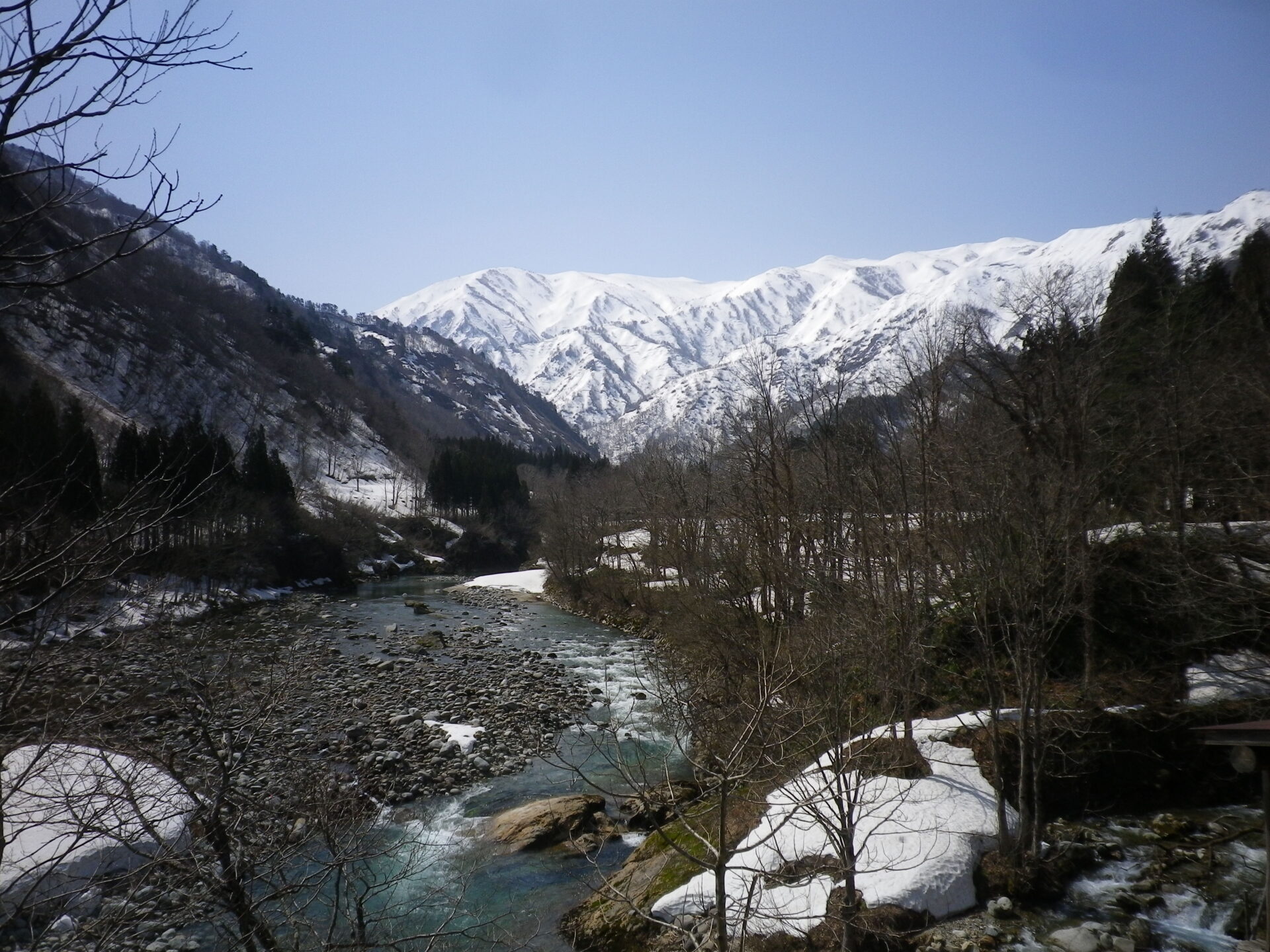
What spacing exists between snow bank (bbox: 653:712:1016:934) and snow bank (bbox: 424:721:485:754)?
8677 millimetres

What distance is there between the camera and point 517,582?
54531mm

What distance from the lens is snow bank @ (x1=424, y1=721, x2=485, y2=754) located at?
18188mm

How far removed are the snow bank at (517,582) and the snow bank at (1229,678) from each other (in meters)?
39.1

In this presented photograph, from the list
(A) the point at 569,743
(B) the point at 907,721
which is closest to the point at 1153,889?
(B) the point at 907,721

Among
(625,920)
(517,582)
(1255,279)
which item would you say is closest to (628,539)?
(517,582)

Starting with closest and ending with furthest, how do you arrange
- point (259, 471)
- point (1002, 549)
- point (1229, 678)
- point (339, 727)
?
point (1002, 549) < point (1229, 678) < point (339, 727) < point (259, 471)

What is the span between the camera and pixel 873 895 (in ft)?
33.8

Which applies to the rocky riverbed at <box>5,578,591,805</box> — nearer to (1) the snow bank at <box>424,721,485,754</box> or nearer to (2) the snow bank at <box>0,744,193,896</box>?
(1) the snow bank at <box>424,721,485,754</box>

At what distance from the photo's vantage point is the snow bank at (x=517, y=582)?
52.0m

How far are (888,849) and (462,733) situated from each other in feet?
38.5

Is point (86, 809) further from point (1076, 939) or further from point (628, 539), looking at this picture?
point (628, 539)

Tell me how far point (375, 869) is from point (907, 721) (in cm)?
940

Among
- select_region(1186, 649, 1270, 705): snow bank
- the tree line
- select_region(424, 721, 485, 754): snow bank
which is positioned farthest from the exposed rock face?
select_region(1186, 649, 1270, 705): snow bank

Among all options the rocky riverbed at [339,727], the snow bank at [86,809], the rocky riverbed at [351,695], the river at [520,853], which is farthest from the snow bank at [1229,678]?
the snow bank at [86,809]
